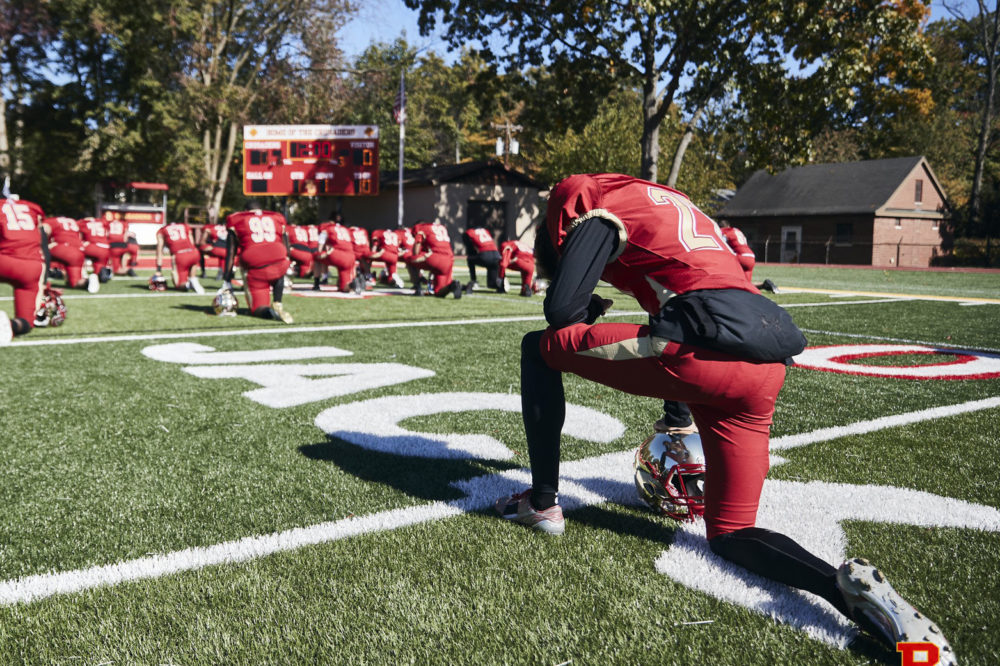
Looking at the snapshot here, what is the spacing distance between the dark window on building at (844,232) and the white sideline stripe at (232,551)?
136 ft

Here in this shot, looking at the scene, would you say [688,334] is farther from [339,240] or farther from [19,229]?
[339,240]

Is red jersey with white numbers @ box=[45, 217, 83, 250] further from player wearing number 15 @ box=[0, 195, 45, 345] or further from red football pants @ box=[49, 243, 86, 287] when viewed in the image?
player wearing number 15 @ box=[0, 195, 45, 345]

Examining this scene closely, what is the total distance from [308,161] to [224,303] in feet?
62.9

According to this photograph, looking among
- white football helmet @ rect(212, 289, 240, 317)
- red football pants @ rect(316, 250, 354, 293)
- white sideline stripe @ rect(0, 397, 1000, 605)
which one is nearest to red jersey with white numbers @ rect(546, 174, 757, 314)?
white sideline stripe @ rect(0, 397, 1000, 605)

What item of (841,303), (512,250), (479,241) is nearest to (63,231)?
(479,241)

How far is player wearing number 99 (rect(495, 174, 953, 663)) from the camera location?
2303mm

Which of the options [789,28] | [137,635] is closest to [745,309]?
Answer: [137,635]

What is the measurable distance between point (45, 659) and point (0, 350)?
675cm

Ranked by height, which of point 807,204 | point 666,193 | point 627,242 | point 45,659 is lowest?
point 45,659

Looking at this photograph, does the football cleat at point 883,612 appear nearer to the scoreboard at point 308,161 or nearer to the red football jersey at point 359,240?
the red football jersey at point 359,240

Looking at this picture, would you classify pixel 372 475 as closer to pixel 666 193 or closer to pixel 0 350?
pixel 666 193

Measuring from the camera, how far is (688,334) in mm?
2309

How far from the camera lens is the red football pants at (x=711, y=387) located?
232 centimetres

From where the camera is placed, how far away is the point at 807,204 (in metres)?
41.9
